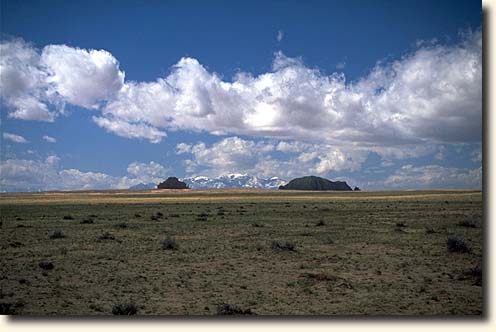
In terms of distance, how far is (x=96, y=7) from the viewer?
9672 millimetres

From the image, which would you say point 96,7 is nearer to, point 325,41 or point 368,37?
point 325,41

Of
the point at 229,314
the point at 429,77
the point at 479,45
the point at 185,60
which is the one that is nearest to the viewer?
the point at 229,314

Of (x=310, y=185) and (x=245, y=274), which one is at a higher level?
(x=310, y=185)

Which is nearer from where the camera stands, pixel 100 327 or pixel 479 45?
pixel 100 327

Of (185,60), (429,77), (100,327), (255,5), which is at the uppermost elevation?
(255,5)

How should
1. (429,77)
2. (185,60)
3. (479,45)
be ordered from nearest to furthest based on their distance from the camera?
1. (479,45)
2. (429,77)
3. (185,60)

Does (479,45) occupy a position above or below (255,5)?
below

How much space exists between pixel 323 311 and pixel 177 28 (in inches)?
271

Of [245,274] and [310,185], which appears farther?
[310,185]

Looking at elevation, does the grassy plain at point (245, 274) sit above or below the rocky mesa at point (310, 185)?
below

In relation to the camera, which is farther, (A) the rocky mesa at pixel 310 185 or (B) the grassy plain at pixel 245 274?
(A) the rocky mesa at pixel 310 185

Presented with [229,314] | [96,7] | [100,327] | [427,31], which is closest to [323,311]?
[229,314]

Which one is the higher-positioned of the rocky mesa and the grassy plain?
the rocky mesa

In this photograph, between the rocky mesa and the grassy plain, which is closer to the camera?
the grassy plain
